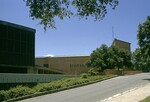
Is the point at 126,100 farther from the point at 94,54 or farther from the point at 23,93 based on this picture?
the point at 94,54

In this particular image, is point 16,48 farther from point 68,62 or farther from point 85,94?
point 68,62

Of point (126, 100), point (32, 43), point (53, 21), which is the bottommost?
point (126, 100)

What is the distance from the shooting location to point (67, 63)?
87.1m

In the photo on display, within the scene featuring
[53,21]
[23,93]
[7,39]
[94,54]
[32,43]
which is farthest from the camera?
[94,54]

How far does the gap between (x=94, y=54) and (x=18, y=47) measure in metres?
18.1

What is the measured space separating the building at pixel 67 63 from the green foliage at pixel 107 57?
14704 millimetres

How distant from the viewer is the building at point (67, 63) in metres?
85.4

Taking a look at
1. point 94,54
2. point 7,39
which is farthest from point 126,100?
point 94,54

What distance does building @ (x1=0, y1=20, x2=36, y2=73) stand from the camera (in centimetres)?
5422

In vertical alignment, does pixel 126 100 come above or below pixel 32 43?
below

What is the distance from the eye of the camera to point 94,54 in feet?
227

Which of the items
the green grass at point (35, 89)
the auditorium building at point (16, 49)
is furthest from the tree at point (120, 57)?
the green grass at point (35, 89)

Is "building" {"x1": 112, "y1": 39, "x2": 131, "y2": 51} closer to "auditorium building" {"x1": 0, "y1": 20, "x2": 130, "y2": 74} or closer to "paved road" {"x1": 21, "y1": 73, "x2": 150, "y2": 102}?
"auditorium building" {"x1": 0, "y1": 20, "x2": 130, "y2": 74}

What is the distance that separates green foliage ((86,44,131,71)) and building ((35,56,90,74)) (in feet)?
48.2
